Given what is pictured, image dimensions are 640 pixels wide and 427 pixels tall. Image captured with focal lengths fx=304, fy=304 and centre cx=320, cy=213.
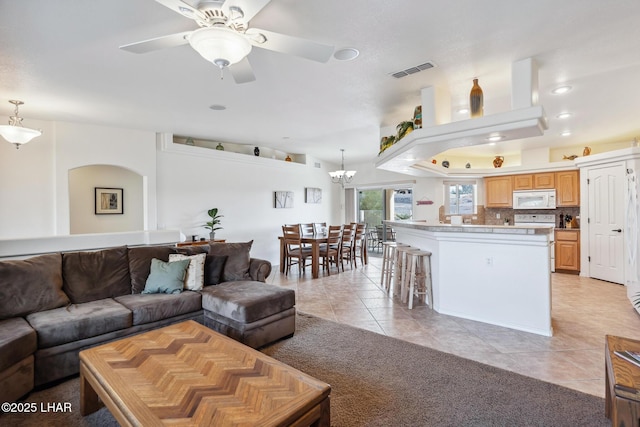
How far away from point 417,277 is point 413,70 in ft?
8.24

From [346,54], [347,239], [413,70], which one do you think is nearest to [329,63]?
[346,54]

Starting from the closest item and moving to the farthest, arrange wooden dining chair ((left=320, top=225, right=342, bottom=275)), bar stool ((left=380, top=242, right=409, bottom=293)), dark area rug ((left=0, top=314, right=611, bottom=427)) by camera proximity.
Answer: dark area rug ((left=0, top=314, right=611, bottom=427)) → bar stool ((left=380, top=242, right=409, bottom=293)) → wooden dining chair ((left=320, top=225, right=342, bottom=275))

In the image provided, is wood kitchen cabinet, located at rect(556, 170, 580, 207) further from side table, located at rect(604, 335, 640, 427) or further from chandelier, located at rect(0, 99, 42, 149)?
chandelier, located at rect(0, 99, 42, 149)

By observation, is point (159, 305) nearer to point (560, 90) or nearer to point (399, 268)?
point (399, 268)

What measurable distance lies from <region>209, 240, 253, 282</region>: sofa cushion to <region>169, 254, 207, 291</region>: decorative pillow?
0.97 feet

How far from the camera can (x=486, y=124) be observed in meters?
3.00

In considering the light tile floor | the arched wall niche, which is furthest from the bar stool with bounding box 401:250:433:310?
the arched wall niche

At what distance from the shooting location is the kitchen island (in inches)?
123

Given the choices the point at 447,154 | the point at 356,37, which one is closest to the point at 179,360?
the point at 356,37

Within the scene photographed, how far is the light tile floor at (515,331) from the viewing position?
8.11ft

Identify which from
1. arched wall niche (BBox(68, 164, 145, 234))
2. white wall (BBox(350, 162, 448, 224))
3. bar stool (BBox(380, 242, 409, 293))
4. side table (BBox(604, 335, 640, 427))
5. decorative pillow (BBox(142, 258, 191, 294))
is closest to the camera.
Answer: side table (BBox(604, 335, 640, 427))

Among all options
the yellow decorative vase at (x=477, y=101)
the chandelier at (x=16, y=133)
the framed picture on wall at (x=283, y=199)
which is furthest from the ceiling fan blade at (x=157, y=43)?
the framed picture on wall at (x=283, y=199)

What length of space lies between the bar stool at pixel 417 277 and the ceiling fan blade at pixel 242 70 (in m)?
2.86

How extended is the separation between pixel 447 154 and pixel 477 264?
15.0ft
